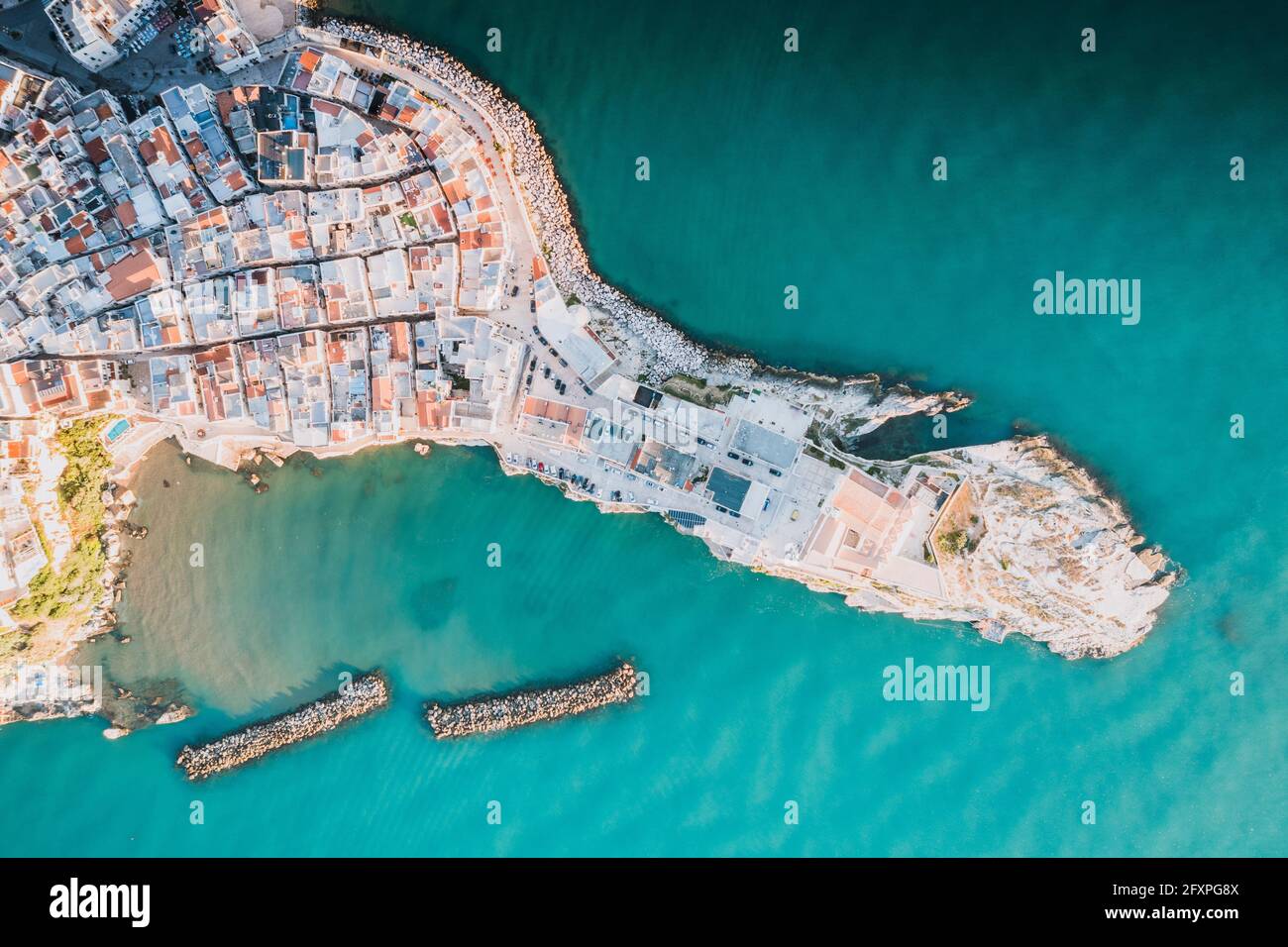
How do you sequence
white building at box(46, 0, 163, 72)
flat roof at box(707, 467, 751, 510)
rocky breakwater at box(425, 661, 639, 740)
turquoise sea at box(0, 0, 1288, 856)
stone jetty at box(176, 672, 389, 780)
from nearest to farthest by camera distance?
white building at box(46, 0, 163, 72) → flat roof at box(707, 467, 751, 510) → turquoise sea at box(0, 0, 1288, 856) → rocky breakwater at box(425, 661, 639, 740) → stone jetty at box(176, 672, 389, 780)

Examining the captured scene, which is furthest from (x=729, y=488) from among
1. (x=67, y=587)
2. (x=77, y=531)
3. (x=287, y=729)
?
(x=67, y=587)

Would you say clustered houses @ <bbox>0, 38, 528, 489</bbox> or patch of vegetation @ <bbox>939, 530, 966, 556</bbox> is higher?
clustered houses @ <bbox>0, 38, 528, 489</bbox>

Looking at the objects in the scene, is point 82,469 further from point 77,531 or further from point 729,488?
point 729,488

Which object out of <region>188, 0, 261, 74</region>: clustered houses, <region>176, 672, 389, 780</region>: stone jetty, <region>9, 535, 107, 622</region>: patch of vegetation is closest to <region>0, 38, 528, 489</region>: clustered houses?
<region>188, 0, 261, 74</region>: clustered houses

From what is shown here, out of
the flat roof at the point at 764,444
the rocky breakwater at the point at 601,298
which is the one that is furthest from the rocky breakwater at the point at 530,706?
the rocky breakwater at the point at 601,298

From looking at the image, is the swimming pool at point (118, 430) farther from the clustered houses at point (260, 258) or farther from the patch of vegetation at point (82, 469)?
the clustered houses at point (260, 258)

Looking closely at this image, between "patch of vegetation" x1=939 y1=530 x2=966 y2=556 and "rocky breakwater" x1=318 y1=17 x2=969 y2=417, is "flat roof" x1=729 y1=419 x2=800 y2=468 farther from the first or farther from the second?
"patch of vegetation" x1=939 y1=530 x2=966 y2=556
